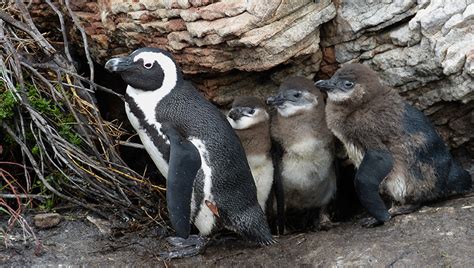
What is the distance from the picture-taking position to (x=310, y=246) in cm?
448

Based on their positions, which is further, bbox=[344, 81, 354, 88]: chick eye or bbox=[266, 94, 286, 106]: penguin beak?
bbox=[266, 94, 286, 106]: penguin beak

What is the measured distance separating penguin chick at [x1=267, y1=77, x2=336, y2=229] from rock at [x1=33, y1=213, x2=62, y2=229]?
1.41 m

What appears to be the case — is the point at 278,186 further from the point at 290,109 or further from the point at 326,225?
the point at 290,109

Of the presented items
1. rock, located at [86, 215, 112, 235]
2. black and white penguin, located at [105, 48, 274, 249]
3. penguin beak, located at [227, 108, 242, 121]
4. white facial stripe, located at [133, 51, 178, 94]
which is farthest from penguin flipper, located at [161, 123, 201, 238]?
penguin beak, located at [227, 108, 242, 121]

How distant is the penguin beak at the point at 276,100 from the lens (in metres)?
5.02

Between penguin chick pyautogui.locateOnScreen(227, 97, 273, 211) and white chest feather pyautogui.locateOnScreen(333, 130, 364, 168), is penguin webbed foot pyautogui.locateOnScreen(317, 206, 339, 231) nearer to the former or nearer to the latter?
penguin chick pyautogui.locateOnScreen(227, 97, 273, 211)

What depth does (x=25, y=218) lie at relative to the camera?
472 cm

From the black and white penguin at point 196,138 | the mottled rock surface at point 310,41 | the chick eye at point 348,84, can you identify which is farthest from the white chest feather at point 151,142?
the chick eye at point 348,84

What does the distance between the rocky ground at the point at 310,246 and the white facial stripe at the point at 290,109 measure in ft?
2.53

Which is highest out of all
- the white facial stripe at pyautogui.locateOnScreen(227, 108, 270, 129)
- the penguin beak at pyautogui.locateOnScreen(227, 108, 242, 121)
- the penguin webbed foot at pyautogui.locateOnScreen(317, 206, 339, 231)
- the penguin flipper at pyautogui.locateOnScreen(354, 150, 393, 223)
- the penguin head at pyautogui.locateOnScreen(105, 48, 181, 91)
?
the penguin head at pyautogui.locateOnScreen(105, 48, 181, 91)

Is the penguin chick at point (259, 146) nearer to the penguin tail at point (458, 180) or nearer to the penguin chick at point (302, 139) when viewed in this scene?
the penguin chick at point (302, 139)

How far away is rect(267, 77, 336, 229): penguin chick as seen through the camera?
5.08m

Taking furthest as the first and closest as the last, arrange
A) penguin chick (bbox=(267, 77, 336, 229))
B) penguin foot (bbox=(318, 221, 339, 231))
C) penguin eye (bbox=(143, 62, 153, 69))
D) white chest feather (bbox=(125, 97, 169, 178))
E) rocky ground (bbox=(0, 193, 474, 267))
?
penguin chick (bbox=(267, 77, 336, 229)) → penguin foot (bbox=(318, 221, 339, 231)) → penguin eye (bbox=(143, 62, 153, 69)) → white chest feather (bbox=(125, 97, 169, 178)) → rocky ground (bbox=(0, 193, 474, 267))

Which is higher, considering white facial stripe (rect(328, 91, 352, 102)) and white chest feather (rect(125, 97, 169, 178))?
white facial stripe (rect(328, 91, 352, 102))
